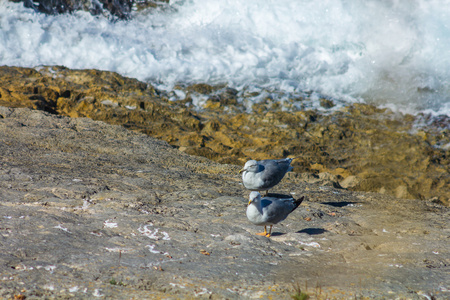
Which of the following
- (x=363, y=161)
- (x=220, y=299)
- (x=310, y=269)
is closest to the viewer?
(x=220, y=299)

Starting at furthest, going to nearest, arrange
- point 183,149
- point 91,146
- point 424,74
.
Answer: point 424,74, point 183,149, point 91,146

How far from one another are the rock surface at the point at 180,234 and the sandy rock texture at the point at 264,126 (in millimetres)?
1778

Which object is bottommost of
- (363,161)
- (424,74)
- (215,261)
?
(363,161)

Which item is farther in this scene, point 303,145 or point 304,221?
point 303,145

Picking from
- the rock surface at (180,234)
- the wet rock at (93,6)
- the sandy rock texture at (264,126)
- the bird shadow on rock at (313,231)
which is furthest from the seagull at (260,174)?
the wet rock at (93,6)

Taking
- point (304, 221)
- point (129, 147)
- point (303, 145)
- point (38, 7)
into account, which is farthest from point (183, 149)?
point (38, 7)

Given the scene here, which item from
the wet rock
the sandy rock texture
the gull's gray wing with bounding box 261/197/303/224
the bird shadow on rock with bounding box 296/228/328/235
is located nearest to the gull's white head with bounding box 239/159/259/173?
the gull's gray wing with bounding box 261/197/303/224

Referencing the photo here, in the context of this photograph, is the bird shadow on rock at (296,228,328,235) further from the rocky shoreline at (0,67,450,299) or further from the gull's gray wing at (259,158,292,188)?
the gull's gray wing at (259,158,292,188)

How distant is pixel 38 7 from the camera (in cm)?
1573

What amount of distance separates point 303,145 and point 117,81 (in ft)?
17.1

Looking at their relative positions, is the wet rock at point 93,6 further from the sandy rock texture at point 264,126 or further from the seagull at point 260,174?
the seagull at point 260,174

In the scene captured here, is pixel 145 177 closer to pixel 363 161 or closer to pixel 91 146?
pixel 91 146

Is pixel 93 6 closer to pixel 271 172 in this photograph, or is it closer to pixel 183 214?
pixel 271 172

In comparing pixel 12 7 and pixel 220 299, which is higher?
Result: pixel 12 7
